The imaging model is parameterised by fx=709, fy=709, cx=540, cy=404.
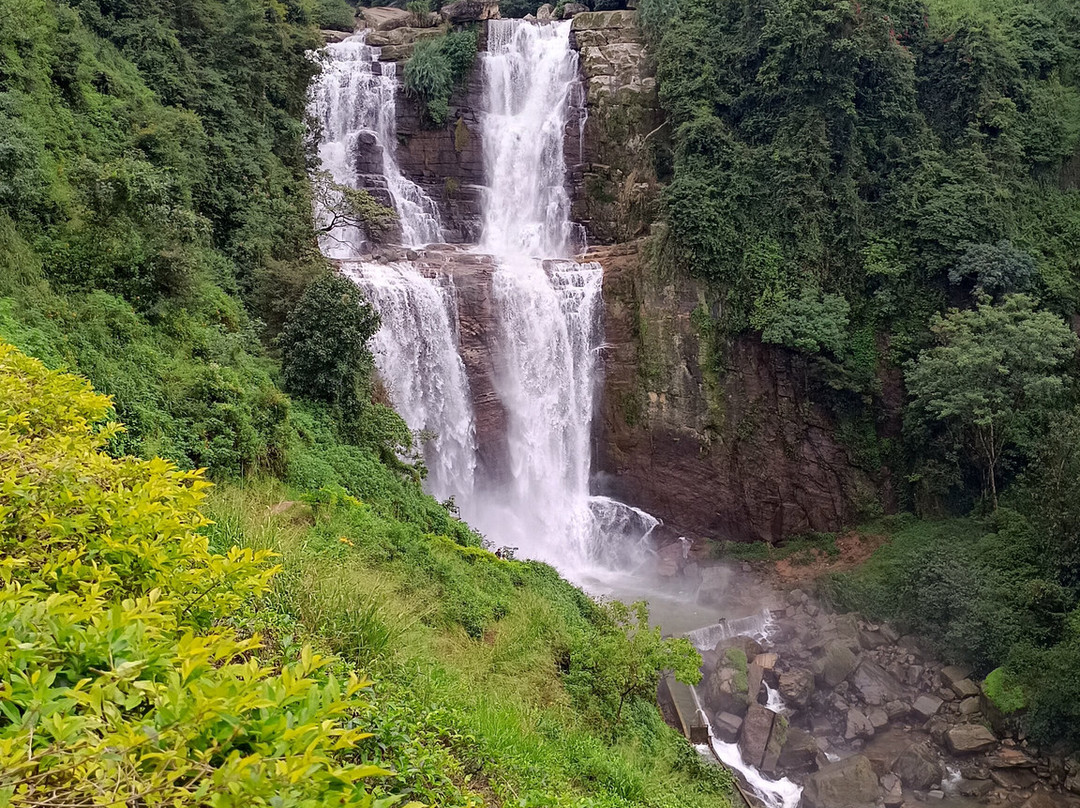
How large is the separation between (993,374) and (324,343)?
14.8m

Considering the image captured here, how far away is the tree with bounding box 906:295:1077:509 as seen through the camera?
52.4 feet

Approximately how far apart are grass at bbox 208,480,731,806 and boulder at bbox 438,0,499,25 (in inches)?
829

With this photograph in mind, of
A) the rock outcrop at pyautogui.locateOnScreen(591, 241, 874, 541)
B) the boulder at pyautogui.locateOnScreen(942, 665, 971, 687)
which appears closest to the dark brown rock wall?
the rock outcrop at pyautogui.locateOnScreen(591, 241, 874, 541)

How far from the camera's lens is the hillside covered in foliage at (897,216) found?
57.6 ft

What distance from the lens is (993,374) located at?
16.4 m

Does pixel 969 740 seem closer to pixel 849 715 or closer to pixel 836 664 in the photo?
pixel 849 715

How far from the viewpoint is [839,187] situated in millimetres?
20688

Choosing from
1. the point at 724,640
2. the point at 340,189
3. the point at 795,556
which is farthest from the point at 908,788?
the point at 340,189

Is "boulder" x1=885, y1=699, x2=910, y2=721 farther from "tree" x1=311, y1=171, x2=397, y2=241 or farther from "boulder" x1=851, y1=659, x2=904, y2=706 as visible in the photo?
"tree" x1=311, y1=171, x2=397, y2=241

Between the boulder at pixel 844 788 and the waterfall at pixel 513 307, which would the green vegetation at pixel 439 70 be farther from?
the boulder at pixel 844 788

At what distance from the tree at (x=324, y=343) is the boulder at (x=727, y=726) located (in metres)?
9.46

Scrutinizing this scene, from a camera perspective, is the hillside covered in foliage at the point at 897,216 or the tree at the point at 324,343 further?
the hillside covered in foliage at the point at 897,216

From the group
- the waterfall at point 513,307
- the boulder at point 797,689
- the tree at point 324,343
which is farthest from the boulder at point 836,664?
the tree at point 324,343

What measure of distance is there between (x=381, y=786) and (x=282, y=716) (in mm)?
1150
